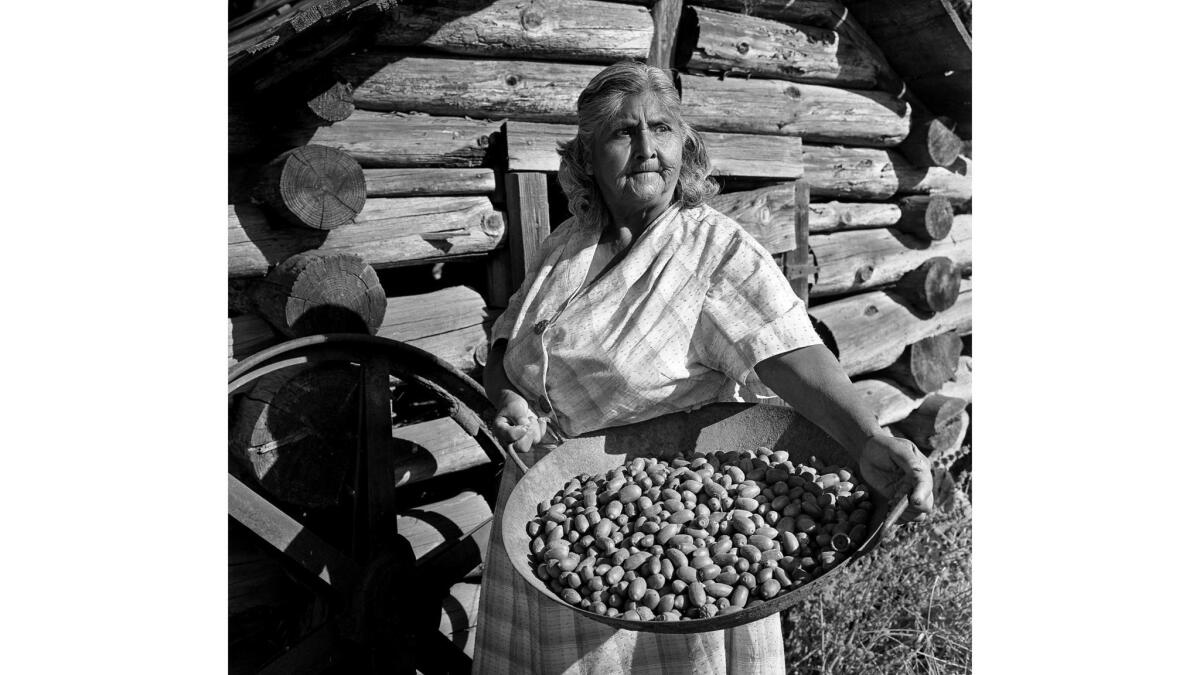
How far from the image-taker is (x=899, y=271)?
15.6 feet

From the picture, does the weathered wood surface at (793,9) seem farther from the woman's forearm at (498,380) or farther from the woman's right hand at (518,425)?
the woman's right hand at (518,425)

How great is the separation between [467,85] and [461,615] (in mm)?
1708

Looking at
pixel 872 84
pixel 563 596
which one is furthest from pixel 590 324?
pixel 872 84

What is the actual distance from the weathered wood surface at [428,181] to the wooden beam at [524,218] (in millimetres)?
80

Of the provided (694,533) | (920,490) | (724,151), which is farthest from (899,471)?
(724,151)

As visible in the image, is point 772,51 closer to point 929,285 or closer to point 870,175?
point 870,175

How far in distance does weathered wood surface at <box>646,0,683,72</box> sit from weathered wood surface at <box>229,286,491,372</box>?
1.11 metres

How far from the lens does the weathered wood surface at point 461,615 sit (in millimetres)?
3270

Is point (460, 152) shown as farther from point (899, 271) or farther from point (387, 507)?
point (899, 271)

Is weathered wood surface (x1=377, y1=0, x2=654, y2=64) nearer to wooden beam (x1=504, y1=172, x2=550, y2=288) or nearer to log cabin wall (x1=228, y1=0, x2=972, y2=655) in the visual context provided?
log cabin wall (x1=228, y1=0, x2=972, y2=655)

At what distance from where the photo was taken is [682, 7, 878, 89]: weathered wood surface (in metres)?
3.73

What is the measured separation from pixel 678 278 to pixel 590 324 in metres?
0.23

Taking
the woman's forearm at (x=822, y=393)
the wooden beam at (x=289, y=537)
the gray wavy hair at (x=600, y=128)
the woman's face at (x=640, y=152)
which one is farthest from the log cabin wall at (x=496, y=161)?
the woman's forearm at (x=822, y=393)

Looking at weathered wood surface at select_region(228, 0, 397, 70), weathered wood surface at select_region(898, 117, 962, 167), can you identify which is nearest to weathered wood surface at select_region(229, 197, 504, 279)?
weathered wood surface at select_region(228, 0, 397, 70)
